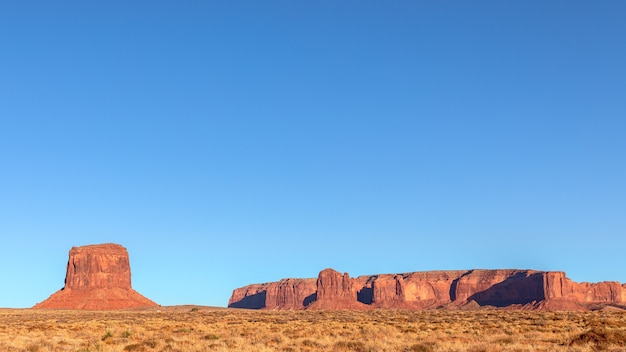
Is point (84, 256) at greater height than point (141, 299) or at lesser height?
greater

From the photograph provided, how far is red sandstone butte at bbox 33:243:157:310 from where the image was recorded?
5861 inches

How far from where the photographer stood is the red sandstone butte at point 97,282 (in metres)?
149

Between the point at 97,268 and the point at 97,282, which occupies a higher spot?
the point at 97,268

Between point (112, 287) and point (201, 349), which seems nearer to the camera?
point (201, 349)

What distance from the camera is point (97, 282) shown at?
165000 mm

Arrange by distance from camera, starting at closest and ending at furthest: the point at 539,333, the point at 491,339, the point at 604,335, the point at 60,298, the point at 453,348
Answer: the point at 453,348
the point at 604,335
the point at 491,339
the point at 539,333
the point at 60,298

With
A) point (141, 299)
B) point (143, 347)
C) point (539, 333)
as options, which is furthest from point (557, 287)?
point (143, 347)

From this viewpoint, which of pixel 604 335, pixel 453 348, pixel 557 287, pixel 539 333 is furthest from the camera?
pixel 557 287

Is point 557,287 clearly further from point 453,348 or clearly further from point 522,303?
point 453,348

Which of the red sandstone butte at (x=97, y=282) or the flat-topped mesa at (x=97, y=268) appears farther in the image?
the flat-topped mesa at (x=97, y=268)

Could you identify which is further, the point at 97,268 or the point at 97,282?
the point at 97,268

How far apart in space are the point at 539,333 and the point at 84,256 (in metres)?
158

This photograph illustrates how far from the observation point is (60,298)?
502ft

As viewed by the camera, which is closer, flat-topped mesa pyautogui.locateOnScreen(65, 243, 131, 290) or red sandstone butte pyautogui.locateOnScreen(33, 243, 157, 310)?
red sandstone butte pyautogui.locateOnScreen(33, 243, 157, 310)
